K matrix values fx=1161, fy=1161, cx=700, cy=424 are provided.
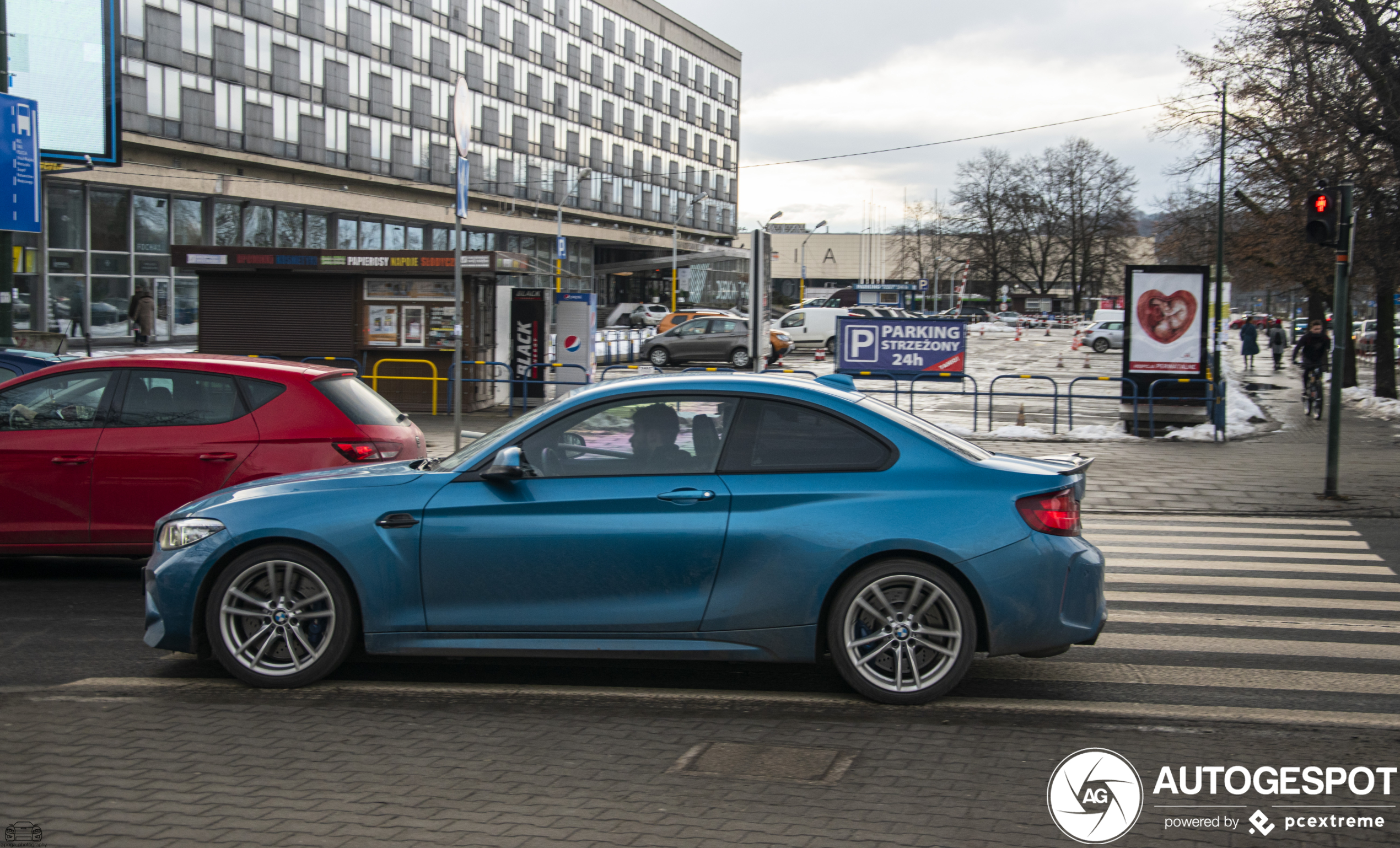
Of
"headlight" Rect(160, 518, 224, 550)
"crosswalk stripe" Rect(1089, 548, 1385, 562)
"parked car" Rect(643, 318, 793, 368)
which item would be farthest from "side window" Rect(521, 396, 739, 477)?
"parked car" Rect(643, 318, 793, 368)

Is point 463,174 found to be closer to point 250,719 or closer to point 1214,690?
point 250,719

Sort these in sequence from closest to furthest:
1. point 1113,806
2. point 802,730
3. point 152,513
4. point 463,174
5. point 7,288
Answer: point 1113,806, point 802,730, point 152,513, point 463,174, point 7,288

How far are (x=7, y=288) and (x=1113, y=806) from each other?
14453 mm

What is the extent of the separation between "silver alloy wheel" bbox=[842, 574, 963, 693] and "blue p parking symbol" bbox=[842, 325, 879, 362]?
17154 mm

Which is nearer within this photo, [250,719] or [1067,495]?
[250,719]

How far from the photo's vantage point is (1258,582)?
332 inches

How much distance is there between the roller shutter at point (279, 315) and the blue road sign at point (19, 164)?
7.27 m

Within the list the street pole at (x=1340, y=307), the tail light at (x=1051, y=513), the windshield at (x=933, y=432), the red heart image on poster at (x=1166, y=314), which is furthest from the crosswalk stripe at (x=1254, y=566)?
the red heart image on poster at (x=1166, y=314)

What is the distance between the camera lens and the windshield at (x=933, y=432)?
549 centimetres

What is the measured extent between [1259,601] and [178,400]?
288 inches

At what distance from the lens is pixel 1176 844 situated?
12.6 ft

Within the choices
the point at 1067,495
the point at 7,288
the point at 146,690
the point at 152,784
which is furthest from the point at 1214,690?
the point at 7,288

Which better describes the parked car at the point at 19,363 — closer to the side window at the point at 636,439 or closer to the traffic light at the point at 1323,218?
the side window at the point at 636,439

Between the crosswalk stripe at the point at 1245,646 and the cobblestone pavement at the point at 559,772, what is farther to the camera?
the crosswalk stripe at the point at 1245,646
